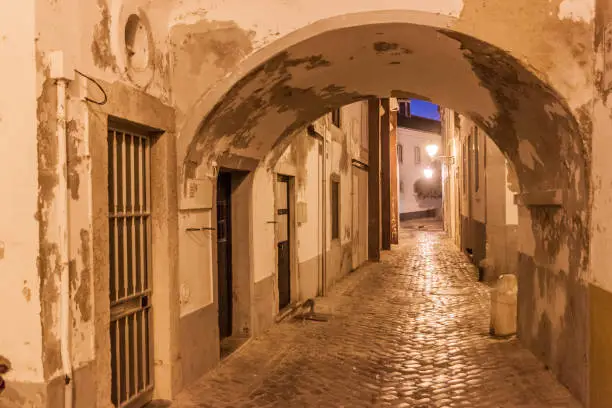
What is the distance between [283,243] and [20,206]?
602cm

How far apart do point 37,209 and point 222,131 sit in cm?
267

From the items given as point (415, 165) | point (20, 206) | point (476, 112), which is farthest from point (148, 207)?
point (415, 165)

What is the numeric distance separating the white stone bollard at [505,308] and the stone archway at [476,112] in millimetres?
385

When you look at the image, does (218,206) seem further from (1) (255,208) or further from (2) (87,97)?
(2) (87,97)

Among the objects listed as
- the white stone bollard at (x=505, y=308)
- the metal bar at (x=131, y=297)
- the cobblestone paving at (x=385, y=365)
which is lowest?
the cobblestone paving at (x=385, y=365)

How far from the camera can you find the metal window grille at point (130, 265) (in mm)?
4633

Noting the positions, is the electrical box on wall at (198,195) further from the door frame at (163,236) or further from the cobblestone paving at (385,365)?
the cobblestone paving at (385,365)

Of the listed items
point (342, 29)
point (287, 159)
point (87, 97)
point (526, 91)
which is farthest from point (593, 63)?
point (287, 159)

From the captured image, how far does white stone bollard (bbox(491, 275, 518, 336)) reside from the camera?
24.9 ft

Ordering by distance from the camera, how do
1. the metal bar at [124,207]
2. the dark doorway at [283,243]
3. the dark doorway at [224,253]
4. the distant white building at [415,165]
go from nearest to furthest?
the metal bar at [124,207] < the dark doorway at [224,253] < the dark doorway at [283,243] < the distant white building at [415,165]

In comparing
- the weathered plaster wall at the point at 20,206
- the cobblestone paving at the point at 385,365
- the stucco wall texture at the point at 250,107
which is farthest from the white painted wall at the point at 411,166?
the weathered plaster wall at the point at 20,206

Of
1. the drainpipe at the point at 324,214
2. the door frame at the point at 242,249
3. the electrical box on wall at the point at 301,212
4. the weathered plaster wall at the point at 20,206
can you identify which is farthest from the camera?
the drainpipe at the point at 324,214

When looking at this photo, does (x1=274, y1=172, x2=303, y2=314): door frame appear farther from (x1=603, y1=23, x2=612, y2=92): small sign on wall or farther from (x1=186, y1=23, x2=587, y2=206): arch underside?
(x1=603, y1=23, x2=612, y2=92): small sign on wall

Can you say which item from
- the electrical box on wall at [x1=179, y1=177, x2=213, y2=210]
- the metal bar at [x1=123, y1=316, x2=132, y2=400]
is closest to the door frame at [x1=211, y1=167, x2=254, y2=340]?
the electrical box on wall at [x1=179, y1=177, x2=213, y2=210]
